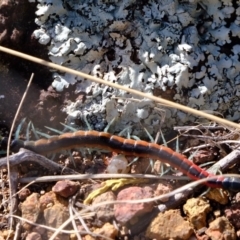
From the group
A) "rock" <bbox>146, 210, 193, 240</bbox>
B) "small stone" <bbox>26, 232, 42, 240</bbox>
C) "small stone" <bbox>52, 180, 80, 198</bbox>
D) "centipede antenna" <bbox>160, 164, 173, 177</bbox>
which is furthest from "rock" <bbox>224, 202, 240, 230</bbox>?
"small stone" <bbox>26, 232, 42, 240</bbox>

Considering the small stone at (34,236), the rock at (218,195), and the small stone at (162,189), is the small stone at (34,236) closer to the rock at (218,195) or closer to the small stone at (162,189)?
the small stone at (162,189)

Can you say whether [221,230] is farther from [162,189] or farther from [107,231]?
[107,231]

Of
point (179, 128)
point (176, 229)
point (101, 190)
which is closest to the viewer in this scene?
point (176, 229)

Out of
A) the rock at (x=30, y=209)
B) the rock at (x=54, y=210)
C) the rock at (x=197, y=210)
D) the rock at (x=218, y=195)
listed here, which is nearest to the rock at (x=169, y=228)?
the rock at (x=197, y=210)

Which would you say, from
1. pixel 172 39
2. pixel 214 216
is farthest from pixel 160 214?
pixel 172 39

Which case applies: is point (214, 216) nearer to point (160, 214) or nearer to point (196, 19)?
point (160, 214)

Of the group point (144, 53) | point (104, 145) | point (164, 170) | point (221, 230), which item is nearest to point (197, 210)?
point (221, 230)

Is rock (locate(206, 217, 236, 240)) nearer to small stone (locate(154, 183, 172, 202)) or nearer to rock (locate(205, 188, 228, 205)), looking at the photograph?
rock (locate(205, 188, 228, 205))
